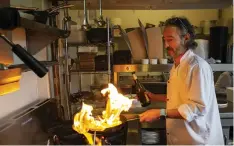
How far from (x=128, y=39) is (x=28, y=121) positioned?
51.9 inches

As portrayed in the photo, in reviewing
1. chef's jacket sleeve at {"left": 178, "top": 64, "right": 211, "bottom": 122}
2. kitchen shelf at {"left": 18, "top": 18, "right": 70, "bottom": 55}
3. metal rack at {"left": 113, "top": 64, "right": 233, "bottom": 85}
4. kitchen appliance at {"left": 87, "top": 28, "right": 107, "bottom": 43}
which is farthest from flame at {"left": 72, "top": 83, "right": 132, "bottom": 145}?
kitchen appliance at {"left": 87, "top": 28, "right": 107, "bottom": 43}

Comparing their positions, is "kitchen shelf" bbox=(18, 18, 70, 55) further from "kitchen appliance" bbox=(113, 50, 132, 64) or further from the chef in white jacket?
"kitchen appliance" bbox=(113, 50, 132, 64)

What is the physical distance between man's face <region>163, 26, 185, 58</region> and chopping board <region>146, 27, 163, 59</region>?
2.34 ft

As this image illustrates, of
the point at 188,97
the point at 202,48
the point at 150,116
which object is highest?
the point at 202,48

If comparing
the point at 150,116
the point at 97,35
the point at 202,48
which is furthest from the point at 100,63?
the point at 150,116

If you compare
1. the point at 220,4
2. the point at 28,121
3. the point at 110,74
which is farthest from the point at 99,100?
the point at 220,4

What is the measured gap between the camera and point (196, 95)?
1.46 meters

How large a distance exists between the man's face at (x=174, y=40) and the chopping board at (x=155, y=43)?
0.71 metres

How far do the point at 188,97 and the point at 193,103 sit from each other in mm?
58

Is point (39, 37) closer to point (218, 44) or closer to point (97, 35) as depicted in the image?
point (97, 35)

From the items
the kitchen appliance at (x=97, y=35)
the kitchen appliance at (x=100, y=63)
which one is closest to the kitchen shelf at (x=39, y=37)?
the kitchen appliance at (x=97, y=35)

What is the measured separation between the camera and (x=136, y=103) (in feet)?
7.15

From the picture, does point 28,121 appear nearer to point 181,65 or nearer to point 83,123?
point 83,123

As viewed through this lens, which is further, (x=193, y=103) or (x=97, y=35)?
(x=97, y=35)
